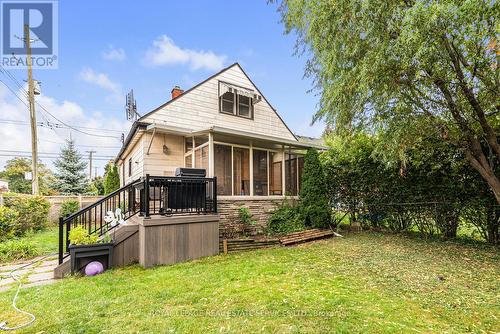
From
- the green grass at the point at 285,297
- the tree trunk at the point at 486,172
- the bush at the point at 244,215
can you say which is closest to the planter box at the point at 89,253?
the green grass at the point at 285,297

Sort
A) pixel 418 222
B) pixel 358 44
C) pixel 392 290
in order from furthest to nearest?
pixel 418 222 → pixel 358 44 → pixel 392 290

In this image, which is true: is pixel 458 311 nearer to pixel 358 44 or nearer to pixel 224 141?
pixel 358 44

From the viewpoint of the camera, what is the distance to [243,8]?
9.91 meters

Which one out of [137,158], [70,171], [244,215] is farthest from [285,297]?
[70,171]

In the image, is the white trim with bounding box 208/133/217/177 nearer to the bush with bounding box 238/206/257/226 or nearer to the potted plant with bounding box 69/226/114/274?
the bush with bounding box 238/206/257/226

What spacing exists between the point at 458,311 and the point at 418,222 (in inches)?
209

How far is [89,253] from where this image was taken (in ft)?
16.3

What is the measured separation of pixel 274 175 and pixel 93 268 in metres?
6.37

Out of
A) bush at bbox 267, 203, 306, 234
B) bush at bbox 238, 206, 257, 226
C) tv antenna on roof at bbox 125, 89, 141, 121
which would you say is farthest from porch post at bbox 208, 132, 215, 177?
tv antenna on roof at bbox 125, 89, 141, 121

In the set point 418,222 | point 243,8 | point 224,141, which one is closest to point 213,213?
point 224,141

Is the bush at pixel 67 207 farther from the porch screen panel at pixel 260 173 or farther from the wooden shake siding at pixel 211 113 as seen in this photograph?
the porch screen panel at pixel 260 173

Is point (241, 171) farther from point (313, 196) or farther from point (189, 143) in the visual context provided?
point (313, 196)

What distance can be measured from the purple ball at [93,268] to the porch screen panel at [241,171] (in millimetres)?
4440

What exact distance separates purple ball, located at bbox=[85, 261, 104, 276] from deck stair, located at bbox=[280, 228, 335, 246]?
169 inches
